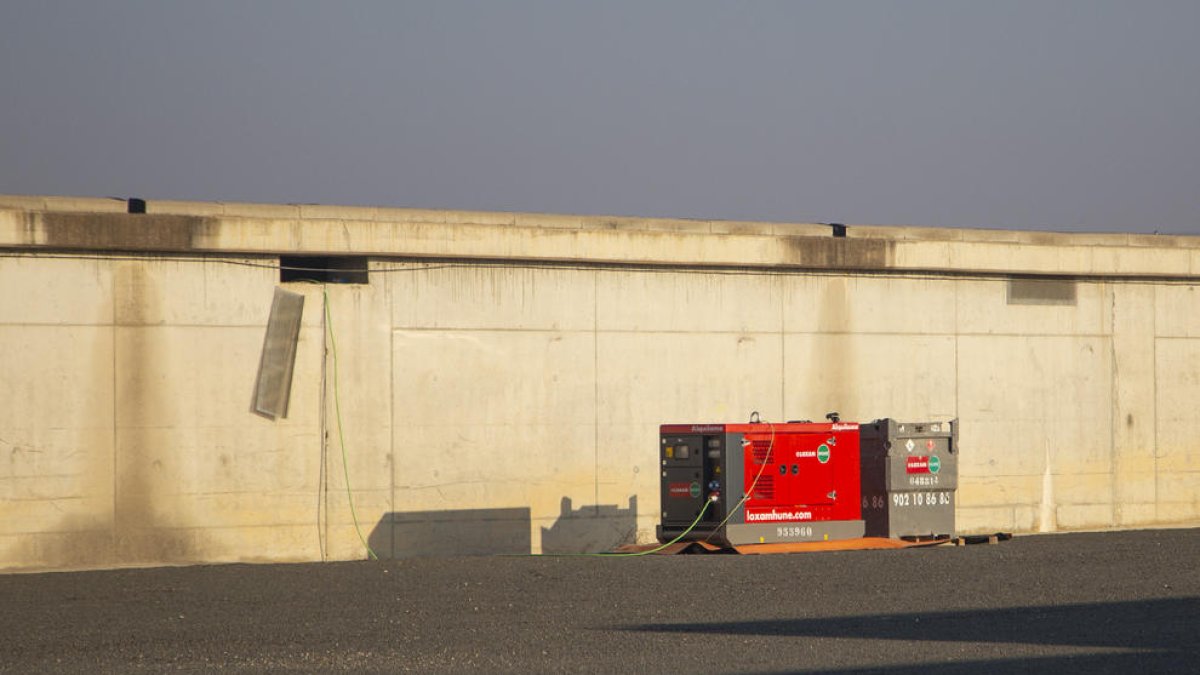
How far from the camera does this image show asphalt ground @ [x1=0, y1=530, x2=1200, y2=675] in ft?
40.9

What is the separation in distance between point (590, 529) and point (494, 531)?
1.59 metres

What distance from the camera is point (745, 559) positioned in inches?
846

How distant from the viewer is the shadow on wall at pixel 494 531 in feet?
78.5

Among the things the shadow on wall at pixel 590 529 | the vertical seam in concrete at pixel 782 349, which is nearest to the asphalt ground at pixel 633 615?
the shadow on wall at pixel 590 529

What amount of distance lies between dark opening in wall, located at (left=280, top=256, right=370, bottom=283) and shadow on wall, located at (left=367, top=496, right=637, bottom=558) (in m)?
3.63

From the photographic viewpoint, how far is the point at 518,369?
2488cm

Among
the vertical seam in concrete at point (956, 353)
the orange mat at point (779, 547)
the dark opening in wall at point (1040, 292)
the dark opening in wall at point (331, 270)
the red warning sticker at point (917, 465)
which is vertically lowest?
the orange mat at point (779, 547)

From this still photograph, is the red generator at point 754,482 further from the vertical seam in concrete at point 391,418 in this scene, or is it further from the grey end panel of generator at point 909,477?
the vertical seam in concrete at point 391,418

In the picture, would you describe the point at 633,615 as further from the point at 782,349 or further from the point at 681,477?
the point at 782,349

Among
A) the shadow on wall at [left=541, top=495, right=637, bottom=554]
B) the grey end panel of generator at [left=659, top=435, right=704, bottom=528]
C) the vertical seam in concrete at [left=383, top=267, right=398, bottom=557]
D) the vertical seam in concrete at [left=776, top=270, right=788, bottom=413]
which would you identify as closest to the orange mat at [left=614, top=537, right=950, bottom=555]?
the grey end panel of generator at [left=659, top=435, right=704, bottom=528]

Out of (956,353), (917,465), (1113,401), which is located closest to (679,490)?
(917,465)

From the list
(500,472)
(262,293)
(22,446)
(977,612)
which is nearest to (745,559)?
(500,472)

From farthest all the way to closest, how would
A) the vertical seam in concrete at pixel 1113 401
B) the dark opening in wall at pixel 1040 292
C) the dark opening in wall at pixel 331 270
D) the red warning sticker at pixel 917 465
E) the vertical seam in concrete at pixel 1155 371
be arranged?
the vertical seam in concrete at pixel 1155 371 < the vertical seam in concrete at pixel 1113 401 < the dark opening in wall at pixel 1040 292 < the red warning sticker at pixel 917 465 < the dark opening in wall at pixel 331 270

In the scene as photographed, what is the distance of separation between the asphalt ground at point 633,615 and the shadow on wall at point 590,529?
113 inches
